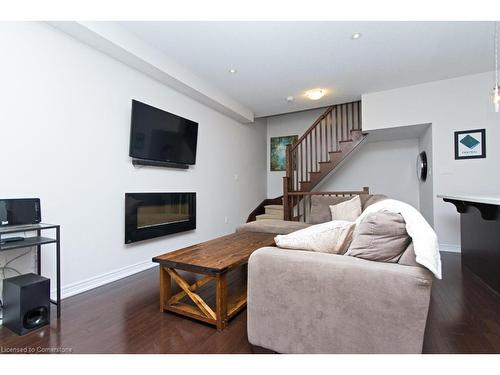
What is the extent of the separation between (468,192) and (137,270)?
4.90 meters

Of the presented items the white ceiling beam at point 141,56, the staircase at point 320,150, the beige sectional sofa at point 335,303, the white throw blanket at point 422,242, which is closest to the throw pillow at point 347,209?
the staircase at point 320,150

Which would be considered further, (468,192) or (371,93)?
(371,93)

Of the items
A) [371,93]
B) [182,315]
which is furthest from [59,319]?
[371,93]

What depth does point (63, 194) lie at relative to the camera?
238 cm

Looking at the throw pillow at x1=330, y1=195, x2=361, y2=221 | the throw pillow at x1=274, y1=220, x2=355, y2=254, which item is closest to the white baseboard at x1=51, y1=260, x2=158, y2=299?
the throw pillow at x1=274, y1=220, x2=355, y2=254

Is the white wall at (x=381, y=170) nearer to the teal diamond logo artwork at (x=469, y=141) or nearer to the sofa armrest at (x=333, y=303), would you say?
the teal diamond logo artwork at (x=469, y=141)

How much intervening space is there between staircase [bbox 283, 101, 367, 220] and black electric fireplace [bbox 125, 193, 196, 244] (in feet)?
6.68

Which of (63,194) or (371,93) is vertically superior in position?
(371,93)

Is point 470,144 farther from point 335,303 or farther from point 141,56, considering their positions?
point 141,56

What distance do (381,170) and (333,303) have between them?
15.9 feet

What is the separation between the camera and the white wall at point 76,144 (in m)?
2.08

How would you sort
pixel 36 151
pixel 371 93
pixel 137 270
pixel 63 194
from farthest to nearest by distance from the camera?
pixel 371 93
pixel 137 270
pixel 63 194
pixel 36 151

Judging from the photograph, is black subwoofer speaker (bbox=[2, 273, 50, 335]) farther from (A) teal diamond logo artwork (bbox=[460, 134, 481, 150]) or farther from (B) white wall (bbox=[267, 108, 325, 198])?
(A) teal diamond logo artwork (bbox=[460, 134, 481, 150])
